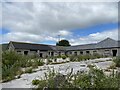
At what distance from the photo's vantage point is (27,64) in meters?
13.5

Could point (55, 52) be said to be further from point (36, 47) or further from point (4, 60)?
point (4, 60)

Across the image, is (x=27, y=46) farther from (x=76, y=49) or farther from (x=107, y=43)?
(x=107, y=43)

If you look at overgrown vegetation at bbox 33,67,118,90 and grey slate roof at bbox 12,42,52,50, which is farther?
grey slate roof at bbox 12,42,52,50

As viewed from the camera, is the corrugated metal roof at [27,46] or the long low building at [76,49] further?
the corrugated metal roof at [27,46]

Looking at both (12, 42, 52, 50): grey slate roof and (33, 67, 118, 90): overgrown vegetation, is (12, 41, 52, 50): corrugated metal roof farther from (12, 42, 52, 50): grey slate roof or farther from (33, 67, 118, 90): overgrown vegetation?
(33, 67, 118, 90): overgrown vegetation

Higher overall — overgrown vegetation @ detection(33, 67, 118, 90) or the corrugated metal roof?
the corrugated metal roof

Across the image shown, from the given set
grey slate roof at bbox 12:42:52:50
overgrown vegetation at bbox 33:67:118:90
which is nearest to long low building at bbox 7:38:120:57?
grey slate roof at bbox 12:42:52:50

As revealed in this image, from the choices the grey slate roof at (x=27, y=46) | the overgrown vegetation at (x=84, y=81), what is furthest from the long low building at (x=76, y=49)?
the overgrown vegetation at (x=84, y=81)

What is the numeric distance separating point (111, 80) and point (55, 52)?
136ft

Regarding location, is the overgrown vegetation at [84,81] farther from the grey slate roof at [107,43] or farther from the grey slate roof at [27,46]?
the grey slate roof at [107,43]

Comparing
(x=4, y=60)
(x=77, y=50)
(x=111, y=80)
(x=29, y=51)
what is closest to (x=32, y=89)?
(x=111, y=80)

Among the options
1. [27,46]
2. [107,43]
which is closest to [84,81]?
[27,46]

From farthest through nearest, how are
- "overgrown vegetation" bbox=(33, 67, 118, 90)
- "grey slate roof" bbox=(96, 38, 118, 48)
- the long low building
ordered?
"grey slate roof" bbox=(96, 38, 118, 48) < the long low building < "overgrown vegetation" bbox=(33, 67, 118, 90)

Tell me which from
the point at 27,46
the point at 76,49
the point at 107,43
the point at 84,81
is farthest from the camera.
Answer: the point at 76,49
